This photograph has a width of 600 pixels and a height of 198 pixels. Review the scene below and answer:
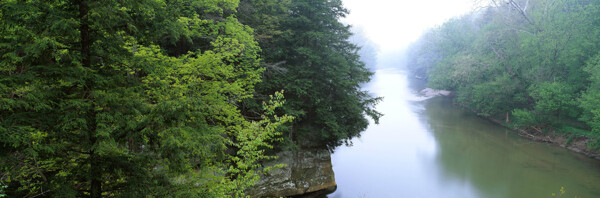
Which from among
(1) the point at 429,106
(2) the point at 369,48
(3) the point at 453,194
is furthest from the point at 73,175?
(2) the point at 369,48

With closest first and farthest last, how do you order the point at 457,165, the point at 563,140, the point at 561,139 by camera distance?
the point at 457,165
the point at 563,140
the point at 561,139

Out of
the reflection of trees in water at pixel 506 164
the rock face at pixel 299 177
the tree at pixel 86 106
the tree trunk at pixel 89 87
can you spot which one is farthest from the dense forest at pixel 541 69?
the tree trunk at pixel 89 87

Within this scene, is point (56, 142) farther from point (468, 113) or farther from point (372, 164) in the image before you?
point (468, 113)

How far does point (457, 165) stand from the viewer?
60.6 ft

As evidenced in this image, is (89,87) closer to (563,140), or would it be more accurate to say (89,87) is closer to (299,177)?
(299,177)

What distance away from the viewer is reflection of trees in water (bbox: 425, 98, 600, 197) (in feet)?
50.0

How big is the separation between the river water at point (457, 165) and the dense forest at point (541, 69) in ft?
7.13

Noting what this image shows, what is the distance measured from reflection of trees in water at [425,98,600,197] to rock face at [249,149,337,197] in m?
6.90

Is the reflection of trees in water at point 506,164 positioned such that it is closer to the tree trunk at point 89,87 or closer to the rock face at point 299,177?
the rock face at point 299,177

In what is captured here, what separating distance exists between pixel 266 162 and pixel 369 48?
77337 mm

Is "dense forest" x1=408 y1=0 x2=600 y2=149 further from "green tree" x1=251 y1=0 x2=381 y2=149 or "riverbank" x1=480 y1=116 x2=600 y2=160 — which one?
"green tree" x1=251 y1=0 x2=381 y2=149

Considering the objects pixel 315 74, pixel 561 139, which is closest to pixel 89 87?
pixel 315 74

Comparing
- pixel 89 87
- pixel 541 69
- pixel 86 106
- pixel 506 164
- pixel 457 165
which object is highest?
pixel 541 69

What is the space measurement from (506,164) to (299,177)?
41.0 ft
